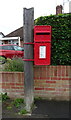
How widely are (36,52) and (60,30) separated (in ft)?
2.93

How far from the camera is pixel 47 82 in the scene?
3.35 metres

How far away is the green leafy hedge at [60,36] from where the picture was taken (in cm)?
335

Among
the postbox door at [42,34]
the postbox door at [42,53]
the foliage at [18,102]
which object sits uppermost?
the postbox door at [42,34]

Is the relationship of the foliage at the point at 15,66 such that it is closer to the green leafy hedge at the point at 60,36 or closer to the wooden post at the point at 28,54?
the wooden post at the point at 28,54

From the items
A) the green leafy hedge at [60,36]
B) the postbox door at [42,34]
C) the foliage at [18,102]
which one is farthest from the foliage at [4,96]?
the postbox door at [42,34]

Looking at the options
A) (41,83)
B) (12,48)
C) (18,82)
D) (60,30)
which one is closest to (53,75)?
(41,83)

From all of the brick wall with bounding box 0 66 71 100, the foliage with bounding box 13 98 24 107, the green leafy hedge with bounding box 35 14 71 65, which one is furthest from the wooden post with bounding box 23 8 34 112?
the green leafy hedge with bounding box 35 14 71 65

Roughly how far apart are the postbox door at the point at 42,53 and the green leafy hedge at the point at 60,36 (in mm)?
547

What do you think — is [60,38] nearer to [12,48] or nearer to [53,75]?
[53,75]

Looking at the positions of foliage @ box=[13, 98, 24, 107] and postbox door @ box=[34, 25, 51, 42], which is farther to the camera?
foliage @ box=[13, 98, 24, 107]

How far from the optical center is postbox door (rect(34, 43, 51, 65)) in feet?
9.54

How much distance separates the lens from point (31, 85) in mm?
2955

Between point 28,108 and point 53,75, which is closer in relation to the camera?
point 28,108

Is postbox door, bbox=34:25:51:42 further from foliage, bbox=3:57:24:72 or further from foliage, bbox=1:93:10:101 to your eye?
foliage, bbox=1:93:10:101
